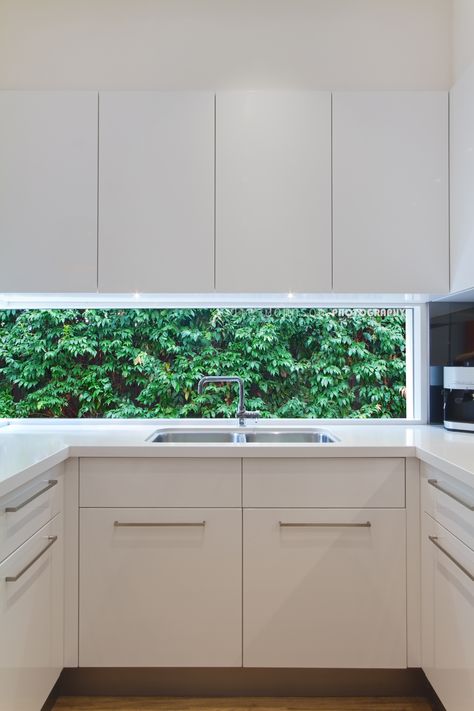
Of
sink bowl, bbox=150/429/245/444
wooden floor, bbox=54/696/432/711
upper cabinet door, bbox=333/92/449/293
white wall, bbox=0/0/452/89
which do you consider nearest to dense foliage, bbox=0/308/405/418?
sink bowl, bbox=150/429/245/444

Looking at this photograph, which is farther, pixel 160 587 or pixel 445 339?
pixel 445 339

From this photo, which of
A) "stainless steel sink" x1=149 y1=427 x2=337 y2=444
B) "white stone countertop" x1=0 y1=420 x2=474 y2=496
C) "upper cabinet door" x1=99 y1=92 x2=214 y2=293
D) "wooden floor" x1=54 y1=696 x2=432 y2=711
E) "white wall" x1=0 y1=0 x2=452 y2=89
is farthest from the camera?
"stainless steel sink" x1=149 y1=427 x2=337 y2=444

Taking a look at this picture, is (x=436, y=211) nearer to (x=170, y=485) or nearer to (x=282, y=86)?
(x=282, y=86)

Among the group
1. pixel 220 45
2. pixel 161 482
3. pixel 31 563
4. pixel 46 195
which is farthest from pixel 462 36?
pixel 31 563

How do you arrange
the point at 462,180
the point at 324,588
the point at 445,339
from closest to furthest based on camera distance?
1. the point at 324,588
2. the point at 462,180
3. the point at 445,339

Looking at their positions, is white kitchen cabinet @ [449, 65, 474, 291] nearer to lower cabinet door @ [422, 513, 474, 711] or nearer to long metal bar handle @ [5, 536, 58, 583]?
lower cabinet door @ [422, 513, 474, 711]

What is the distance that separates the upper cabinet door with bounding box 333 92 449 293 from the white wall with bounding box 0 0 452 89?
7.9 inches

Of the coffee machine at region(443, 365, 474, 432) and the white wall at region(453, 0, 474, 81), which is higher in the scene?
the white wall at region(453, 0, 474, 81)

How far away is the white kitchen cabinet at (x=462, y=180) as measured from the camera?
1889 millimetres

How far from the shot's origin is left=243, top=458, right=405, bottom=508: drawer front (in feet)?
5.76

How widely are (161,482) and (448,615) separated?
1002 mm

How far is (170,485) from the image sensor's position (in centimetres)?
176

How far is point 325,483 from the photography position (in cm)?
176

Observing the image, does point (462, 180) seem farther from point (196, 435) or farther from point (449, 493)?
point (196, 435)
